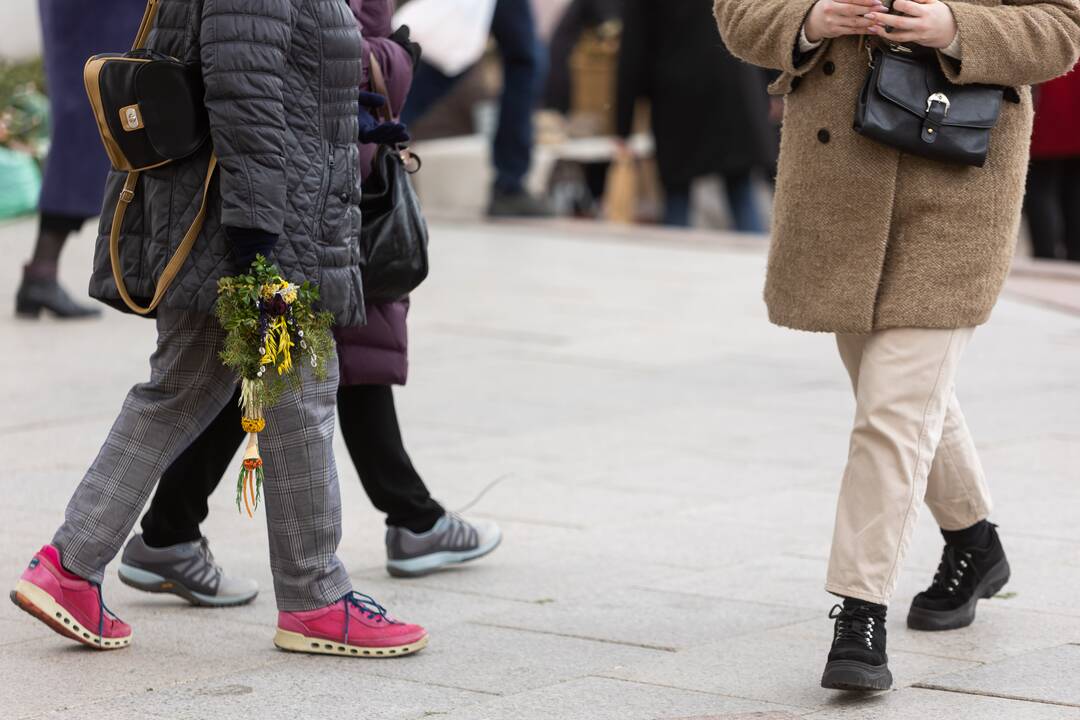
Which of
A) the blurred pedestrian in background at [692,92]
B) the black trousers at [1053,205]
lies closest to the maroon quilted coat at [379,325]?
the blurred pedestrian in background at [692,92]

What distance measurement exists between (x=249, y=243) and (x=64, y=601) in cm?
89

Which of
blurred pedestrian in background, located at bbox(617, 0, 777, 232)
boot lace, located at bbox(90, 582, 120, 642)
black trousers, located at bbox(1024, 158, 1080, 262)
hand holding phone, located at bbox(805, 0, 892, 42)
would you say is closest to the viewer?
hand holding phone, located at bbox(805, 0, 892, 42)

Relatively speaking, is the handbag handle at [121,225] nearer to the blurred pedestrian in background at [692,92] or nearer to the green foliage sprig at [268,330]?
the green foliage sprig at [268,330]

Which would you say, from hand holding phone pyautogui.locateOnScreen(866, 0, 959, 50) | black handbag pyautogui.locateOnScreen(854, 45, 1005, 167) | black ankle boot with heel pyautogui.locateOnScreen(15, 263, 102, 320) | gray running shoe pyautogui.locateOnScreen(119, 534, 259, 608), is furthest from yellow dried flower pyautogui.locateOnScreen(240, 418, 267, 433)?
black ankle boot with heel pyautogui.locateOnScreen(15, 263, 102, 320)

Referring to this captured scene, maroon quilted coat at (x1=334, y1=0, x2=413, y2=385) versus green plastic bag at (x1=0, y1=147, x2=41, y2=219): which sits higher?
maroon quilted coat at (x1=334, y1=0, x2=413, y2=385)

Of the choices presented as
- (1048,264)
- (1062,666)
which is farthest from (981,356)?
(1062,666)

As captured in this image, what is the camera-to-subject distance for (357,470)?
15.0 ft

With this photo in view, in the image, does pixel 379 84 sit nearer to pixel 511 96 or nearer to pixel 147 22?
pixel 147 22

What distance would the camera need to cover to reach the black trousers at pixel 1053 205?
11.2 meters

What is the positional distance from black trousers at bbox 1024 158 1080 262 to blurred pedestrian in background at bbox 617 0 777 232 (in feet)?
5.29

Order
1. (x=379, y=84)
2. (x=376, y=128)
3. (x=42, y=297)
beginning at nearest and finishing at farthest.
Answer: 1. (x=376, y=128)
2. (x=379, y=84)
3. (x=42, y=297)

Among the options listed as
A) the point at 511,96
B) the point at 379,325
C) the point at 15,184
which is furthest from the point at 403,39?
the point at 15,184

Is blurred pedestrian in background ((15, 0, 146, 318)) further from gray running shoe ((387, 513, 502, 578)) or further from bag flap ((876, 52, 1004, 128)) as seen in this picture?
bag flap ((876, 52, 1004, 128))

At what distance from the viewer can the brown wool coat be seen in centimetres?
377
